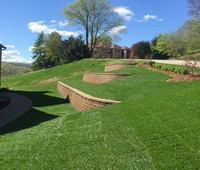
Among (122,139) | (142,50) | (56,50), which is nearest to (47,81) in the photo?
(142,50)

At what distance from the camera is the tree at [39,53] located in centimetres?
7406

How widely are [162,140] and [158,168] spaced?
1151 mm

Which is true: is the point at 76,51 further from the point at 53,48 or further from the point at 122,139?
the point at 122,139

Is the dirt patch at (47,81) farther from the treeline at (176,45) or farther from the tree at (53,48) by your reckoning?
the tree at (53,48)

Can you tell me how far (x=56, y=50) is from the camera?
6912cm

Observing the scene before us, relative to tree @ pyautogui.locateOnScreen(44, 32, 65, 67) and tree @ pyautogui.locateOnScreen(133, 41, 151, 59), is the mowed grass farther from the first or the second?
tree @ pyautogui.locateOnScreen(44, 32, 65, 67)

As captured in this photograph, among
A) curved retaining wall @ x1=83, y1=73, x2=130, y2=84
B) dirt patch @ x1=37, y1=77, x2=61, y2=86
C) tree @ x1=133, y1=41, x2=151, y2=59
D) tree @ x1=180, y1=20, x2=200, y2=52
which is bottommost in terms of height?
dirt patch @ x1=37, y1=77, x2=61, y2=86

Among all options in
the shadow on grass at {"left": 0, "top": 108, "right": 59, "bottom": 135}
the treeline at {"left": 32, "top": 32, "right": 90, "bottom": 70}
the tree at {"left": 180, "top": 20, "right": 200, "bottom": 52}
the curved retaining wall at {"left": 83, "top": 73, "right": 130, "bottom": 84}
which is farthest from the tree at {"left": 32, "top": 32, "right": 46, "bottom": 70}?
the shadow on grass at {"left": 0, "top": 108, "right": 59, "bottom": 135}

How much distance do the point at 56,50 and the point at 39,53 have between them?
37.2 ft

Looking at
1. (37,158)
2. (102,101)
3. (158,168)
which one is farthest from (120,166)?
(102,101)

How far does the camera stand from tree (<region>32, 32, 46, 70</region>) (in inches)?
2916

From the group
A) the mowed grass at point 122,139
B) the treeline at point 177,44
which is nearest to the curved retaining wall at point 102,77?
the mowed grass at point 122,139

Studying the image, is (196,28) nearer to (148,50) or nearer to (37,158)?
(148,50)

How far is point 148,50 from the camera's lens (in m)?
51.2
